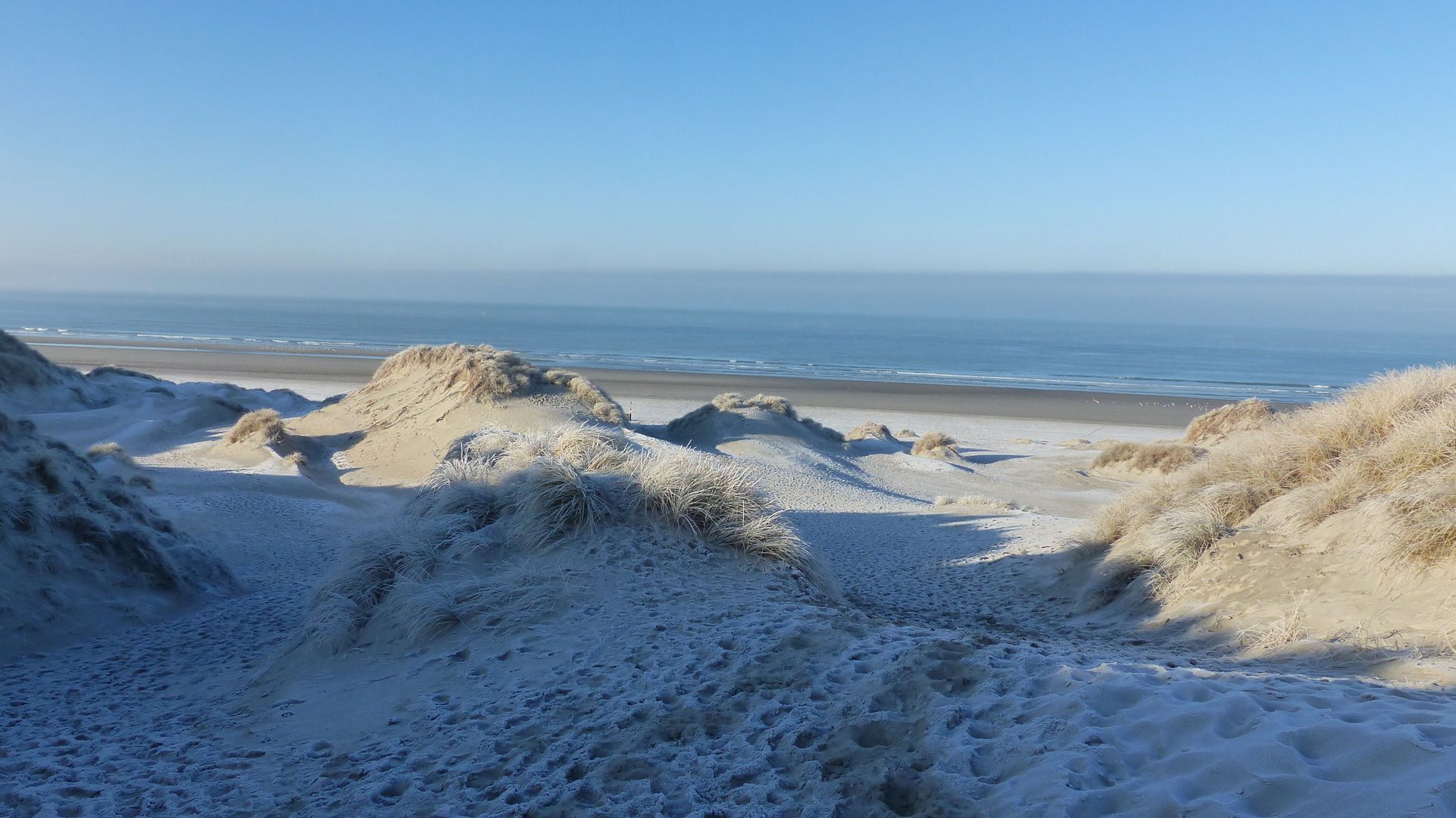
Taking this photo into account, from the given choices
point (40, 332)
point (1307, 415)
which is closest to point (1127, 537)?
point (1307, 415)

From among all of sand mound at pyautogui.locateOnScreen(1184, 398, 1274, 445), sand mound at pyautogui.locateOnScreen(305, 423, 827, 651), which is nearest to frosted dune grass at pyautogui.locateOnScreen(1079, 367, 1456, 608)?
sand mound at pyautogui.locateOnScreen(305, 423, 827, 651)

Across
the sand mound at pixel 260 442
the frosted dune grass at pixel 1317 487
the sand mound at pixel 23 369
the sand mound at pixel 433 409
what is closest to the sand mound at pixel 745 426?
the sand mound at pixel 433 409

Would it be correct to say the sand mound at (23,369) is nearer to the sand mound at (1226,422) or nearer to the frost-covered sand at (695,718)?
the frost-covered sand at (695,718)

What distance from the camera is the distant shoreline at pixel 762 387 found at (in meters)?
34.1

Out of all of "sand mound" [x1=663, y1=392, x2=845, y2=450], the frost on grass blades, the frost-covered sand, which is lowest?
"sand mound" [x1=663, y1=392, x2=845, y2=450]

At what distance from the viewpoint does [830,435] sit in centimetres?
2248

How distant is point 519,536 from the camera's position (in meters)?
6.46

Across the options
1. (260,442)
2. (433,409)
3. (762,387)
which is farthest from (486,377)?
(762,387)

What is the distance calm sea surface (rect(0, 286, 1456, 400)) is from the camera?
48.7 metres

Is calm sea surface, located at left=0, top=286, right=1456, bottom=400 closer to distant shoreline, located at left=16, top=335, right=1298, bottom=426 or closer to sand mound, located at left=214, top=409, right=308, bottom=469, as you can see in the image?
distant shoreline, located at left=16, top=335, right=1298, bottom=426

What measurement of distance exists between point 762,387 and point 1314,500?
33.0m

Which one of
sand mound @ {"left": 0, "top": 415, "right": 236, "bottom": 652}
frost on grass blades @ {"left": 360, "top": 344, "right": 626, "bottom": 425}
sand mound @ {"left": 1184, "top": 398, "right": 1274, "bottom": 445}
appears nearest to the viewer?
sand mound @ {"left": 0, "top": 415, "right": 236, "bottom": 652}

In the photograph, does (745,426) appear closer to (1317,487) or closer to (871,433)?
(871,433)

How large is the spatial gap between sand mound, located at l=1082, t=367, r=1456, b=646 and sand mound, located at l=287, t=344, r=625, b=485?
11117mm
